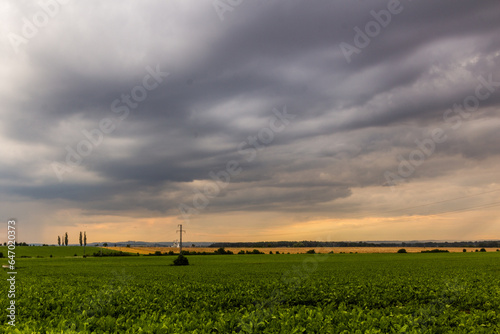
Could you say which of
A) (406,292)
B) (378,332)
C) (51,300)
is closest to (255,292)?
(406,292)

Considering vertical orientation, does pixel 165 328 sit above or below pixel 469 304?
above

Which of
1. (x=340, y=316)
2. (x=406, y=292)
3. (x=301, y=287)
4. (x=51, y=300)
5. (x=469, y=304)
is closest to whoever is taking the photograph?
(x=340, y=316)

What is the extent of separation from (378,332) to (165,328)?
7.60m

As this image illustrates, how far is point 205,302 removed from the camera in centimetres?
2130

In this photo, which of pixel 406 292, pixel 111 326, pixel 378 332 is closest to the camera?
pixel 378 332

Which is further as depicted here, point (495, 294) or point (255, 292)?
point (255, 292)

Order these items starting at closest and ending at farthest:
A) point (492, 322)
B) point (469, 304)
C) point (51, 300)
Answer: point (492, 322) < point (51, 300) < point (469, 304)

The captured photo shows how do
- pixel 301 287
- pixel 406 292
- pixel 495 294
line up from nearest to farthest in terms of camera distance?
pixel 495 294 → pixel 406 292 → pixel 301 287

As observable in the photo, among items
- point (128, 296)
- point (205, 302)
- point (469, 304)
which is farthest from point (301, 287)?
point (128, 296)

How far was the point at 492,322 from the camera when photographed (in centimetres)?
1573

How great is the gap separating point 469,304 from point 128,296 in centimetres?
2264

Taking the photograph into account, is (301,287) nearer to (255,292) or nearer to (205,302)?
(255,292)

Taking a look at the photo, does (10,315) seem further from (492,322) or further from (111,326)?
(492,322)

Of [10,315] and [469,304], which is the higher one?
[10,315]
